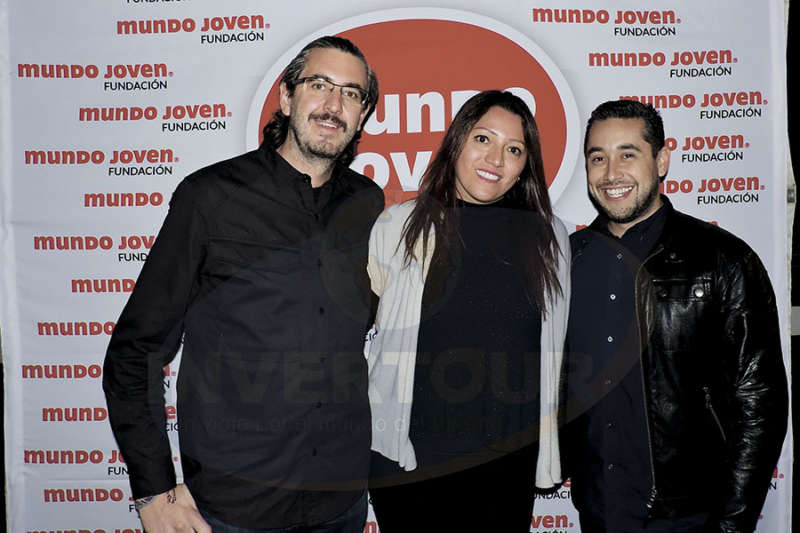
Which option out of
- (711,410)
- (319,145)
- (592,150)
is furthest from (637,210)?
(319,145)

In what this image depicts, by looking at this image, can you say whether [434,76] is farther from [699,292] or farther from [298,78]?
[699,292]

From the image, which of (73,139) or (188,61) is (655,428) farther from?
(73,139)

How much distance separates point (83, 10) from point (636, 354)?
9.37ft

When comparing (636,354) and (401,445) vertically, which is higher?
(636,354)


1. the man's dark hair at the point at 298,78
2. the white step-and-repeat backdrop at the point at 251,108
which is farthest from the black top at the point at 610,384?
the man's dark hair at the point at 298,78

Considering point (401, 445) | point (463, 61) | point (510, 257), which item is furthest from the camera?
point (463, 61)

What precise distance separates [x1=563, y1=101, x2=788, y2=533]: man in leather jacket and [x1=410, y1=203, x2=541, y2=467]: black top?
24 cm

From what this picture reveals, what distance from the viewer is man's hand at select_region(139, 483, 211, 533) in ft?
5.53

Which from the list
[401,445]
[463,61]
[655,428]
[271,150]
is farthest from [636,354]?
[463,61]

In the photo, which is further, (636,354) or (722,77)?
(722,77)

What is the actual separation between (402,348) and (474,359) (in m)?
0.24

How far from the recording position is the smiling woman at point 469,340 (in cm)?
177

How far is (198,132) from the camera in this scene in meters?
2.60

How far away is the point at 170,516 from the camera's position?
169cm
